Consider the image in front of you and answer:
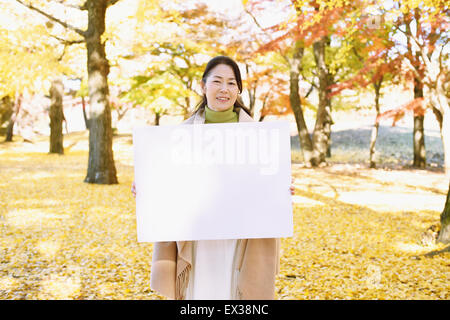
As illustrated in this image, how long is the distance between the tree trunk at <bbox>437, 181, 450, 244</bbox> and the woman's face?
4.22 m

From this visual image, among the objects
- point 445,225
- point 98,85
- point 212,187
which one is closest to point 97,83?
point 98,85

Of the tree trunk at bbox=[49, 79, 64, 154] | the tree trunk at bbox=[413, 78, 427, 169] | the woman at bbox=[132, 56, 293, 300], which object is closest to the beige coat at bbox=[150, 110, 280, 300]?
the woman at bbox=[132, 56, 293, 300]

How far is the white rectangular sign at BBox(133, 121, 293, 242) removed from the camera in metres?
2.00

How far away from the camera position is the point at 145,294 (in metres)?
4.04

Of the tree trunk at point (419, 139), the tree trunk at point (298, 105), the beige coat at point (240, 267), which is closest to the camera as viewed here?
the beige coat at point (240, 267)

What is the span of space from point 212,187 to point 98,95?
28.3 ft

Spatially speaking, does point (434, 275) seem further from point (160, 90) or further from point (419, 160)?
point (160, 90)

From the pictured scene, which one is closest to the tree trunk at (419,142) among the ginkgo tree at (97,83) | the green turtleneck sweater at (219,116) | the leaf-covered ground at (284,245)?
the leaf-covered ground at (284,245)

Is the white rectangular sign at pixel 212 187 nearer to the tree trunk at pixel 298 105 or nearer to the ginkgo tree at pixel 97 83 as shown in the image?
the ginkgo tree at pixel 97 83

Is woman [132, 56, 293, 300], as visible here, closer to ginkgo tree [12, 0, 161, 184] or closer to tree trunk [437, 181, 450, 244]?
tree trunk [437, 181, 450, 244]

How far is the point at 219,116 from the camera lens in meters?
2.29

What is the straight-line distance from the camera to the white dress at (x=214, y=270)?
85.5 inches

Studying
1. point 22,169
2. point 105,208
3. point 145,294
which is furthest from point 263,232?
point 22,169

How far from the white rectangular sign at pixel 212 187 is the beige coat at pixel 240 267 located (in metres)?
0.16
